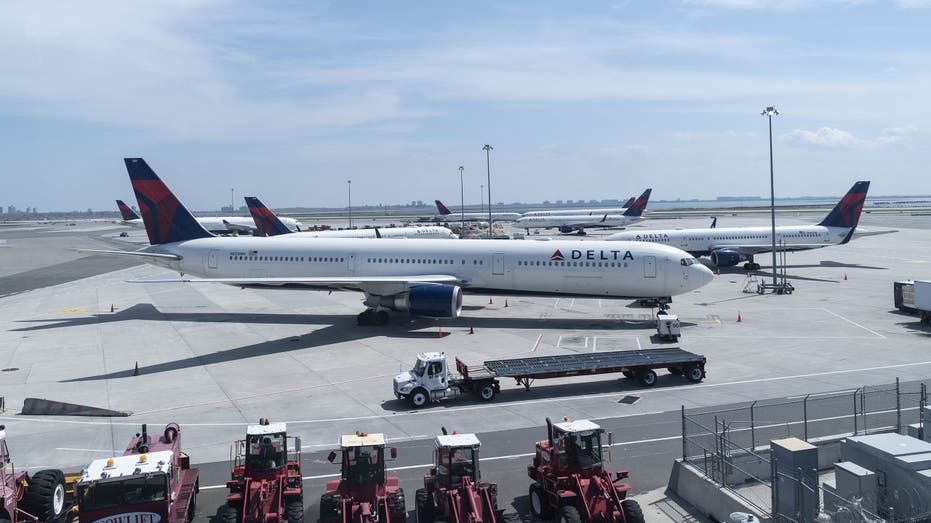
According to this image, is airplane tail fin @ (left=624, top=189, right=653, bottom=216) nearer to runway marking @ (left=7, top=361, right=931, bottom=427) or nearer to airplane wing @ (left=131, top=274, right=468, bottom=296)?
airplane wing @ (left=131, top=274, right=468, bottom=296)

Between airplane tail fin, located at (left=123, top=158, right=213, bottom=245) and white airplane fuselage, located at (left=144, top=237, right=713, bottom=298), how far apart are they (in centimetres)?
88

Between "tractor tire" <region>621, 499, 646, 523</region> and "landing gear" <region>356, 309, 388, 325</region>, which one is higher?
"landing gear" <region>356, 309, 388, 325</region>

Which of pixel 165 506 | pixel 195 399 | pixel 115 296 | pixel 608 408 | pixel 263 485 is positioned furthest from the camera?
pixel 115 296

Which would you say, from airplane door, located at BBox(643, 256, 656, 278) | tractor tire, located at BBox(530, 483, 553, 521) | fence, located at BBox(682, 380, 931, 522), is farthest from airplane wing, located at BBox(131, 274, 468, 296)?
tractor tire, located at BBox(530, 483, 553, 521)

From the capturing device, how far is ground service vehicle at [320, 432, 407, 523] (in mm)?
13117

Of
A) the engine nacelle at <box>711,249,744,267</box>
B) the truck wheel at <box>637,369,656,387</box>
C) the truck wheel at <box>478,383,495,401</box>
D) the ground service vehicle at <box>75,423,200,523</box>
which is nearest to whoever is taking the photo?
the ground service vehicle at <box>75,423,200,523</box>

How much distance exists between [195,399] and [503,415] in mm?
10864

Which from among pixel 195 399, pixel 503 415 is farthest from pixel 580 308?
pixel 195 399

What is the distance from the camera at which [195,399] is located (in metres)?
24.2

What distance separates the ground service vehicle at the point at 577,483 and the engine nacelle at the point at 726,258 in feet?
160

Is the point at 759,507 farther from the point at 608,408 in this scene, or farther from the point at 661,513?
the point at 608,408

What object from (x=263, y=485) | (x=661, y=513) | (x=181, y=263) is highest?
(x=181, y=263)

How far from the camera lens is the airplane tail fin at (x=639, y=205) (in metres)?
126

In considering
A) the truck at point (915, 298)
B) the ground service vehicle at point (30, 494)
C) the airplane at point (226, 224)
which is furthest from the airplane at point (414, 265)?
the airplane at point (226, 224)
